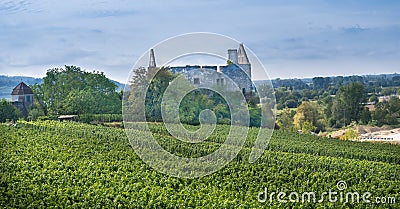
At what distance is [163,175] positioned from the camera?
15219mm

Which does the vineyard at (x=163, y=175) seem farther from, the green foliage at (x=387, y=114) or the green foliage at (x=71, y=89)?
the green foliage at (x=387, y=114)

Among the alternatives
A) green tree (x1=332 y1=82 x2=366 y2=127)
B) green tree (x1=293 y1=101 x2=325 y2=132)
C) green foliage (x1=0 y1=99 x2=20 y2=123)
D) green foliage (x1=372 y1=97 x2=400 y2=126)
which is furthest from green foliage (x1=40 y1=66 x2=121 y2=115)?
green foliage (x1=372 y1=97 x2=400 y2=126)

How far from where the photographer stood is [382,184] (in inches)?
590

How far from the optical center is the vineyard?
12.2m

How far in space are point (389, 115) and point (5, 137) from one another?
39.6 m

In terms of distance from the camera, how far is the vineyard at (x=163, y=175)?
1216 cm

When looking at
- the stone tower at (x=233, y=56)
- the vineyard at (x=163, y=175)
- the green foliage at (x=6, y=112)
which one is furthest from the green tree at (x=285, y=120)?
the green foliage at (x=6, y=112)

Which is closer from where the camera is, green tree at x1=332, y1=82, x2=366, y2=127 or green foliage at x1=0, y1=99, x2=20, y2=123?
green foliage at x1=0, y1=99, x2=20, y2=123

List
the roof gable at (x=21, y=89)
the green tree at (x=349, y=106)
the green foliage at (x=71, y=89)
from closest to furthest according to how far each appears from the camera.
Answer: the green foliage at (x=71, y=89) → the roof gable at (x=21, y=89) → the green tree at (x=349, y=106)

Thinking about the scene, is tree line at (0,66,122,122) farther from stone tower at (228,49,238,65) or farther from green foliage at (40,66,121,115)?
stone tower at (228,49,238,65)

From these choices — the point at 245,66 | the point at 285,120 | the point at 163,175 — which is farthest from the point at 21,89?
the point at 163,175

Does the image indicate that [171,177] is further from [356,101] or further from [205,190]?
[356,101]

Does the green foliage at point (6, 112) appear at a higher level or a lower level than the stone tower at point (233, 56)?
lower

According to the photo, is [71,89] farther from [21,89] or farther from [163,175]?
[163,175]
